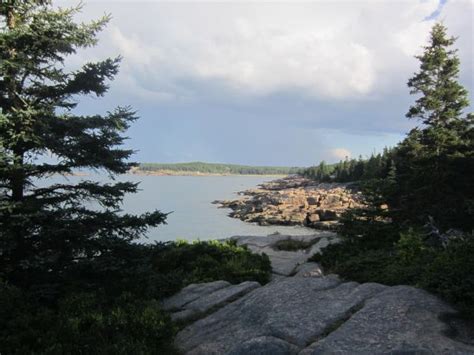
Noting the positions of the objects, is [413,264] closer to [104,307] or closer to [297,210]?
[104,307]

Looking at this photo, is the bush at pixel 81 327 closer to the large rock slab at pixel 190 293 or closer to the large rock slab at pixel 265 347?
the large rock slab at pixel 190 293

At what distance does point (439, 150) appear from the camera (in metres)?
24.2

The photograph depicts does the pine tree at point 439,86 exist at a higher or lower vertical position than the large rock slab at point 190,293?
higher

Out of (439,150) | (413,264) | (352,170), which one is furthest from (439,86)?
(352,170)

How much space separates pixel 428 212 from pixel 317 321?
1454 cm

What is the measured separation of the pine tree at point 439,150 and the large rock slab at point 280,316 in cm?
1047

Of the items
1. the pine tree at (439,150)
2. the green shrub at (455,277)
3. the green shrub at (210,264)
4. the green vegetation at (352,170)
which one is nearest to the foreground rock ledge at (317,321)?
the green shrub at (455,277)

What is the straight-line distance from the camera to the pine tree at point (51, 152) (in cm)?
910

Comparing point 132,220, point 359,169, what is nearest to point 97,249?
point 132,220

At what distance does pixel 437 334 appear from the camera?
567cm

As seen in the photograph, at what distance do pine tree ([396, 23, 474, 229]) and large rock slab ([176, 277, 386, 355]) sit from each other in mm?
10470

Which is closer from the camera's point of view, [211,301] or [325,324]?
[325,324]

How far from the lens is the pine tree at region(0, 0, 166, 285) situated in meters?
9.10

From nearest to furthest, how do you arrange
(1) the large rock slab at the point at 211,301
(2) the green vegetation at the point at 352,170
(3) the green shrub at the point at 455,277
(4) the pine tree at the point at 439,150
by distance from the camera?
1. (3) the green shrub at the point at 455,277
2. (1) the large rock slab at the point at 211,301
3. (4) the pine tree at the point at 439,150
4. (2) the green vegetation at the point at 352,170
